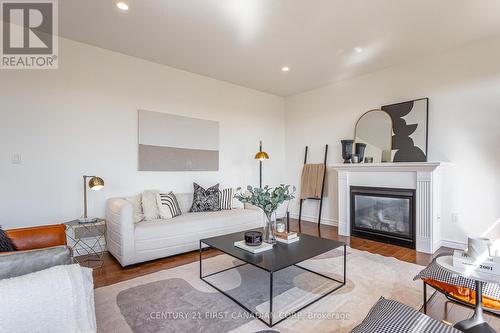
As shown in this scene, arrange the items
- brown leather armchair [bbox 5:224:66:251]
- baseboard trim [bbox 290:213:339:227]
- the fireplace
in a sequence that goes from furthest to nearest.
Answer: baseboard trim [bbox 290:213:339:227], the fireplace, brown leather armchair [bbox 5:224:66:251]

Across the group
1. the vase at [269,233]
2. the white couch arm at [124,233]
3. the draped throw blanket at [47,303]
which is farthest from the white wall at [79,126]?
the draped throw blanket at [47,303]

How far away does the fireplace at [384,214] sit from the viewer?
3572mm

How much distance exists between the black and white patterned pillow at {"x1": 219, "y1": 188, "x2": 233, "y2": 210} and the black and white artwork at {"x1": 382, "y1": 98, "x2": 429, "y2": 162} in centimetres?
263

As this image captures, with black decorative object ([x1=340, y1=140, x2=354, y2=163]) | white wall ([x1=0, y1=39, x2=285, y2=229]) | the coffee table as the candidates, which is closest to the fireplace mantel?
black decorative object ([x1=340, y1=140, x2=354, y2=163])

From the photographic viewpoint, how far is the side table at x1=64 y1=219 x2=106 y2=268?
3.13 m

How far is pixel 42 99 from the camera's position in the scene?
120 inches

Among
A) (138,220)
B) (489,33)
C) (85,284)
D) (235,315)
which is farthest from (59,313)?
(489,33)

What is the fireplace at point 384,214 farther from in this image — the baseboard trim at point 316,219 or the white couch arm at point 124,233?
the white couch arm at point 124,233

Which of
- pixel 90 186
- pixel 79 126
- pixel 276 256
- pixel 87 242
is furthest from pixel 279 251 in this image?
pixel 79 126

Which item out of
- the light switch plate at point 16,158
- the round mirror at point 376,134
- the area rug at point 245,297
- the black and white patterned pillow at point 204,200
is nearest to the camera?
the area rug at point 245,297

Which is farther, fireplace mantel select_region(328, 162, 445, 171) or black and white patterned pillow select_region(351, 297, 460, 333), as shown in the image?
fireplace mantel select_region(328, 162, 445, 171)

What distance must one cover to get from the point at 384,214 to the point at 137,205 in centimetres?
357

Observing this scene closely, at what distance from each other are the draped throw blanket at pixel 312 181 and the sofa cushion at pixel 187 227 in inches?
62.6

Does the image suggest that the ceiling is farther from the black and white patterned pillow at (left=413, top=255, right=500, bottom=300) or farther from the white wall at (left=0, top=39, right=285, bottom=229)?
the black and white patterned pillow at (left=413, top=255, right=500, bottom=300)
